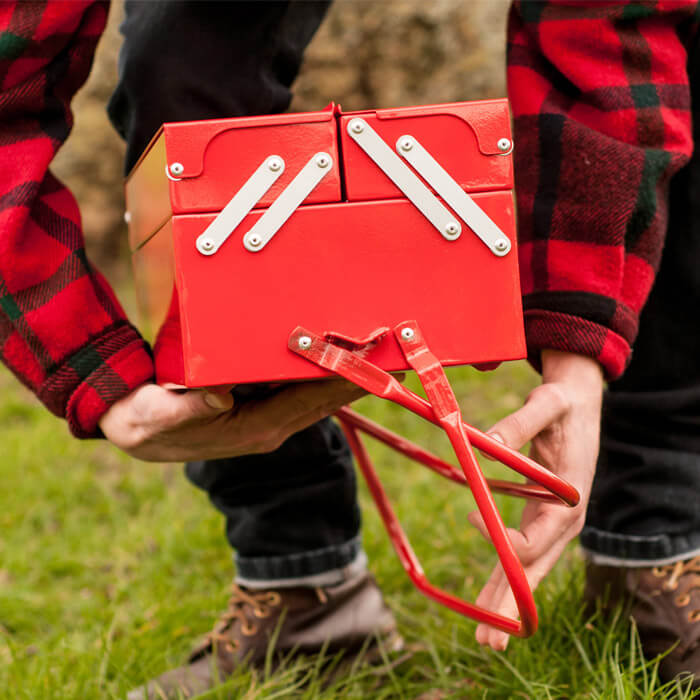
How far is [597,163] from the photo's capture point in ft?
2.90

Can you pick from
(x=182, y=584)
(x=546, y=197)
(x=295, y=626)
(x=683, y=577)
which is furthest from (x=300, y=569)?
(x=546, y=197)

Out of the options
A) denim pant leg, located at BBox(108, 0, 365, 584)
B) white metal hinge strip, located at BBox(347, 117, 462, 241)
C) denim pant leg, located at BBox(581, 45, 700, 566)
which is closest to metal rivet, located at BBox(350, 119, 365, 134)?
white metal hinge strip, located at BBox(347, 117, 462, 241)

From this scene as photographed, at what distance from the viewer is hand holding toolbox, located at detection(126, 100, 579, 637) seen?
2.34 feet

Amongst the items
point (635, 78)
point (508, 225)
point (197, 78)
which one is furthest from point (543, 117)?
point (197, 78)

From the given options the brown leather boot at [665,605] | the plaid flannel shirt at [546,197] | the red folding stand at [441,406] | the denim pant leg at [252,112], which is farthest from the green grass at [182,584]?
the plaid flannel shirt at [546,197]

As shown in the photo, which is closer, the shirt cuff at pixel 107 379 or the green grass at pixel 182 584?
the shirt cuff at pixel 107 379

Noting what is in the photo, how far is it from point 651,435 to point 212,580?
77cm

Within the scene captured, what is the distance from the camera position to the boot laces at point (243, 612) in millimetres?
1154

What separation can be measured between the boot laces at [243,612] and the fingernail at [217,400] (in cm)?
44

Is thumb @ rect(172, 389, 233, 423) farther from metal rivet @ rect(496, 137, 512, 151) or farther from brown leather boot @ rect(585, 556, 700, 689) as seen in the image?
brown leather boot @ rect(585, 556, 700, 689)

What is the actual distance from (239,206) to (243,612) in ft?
2.16

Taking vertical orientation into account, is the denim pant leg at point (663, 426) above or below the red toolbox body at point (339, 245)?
below

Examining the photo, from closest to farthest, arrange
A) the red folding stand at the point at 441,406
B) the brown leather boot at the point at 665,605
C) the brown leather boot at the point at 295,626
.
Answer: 1. the red folding stand at the point at 441,406
2. the brown leather boot at the point at 665,605
3. the brown leather boot at the point at 295,626

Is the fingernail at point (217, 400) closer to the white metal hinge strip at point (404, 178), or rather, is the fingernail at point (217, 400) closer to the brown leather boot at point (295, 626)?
the white metal hinge strip at point (404, 178)
